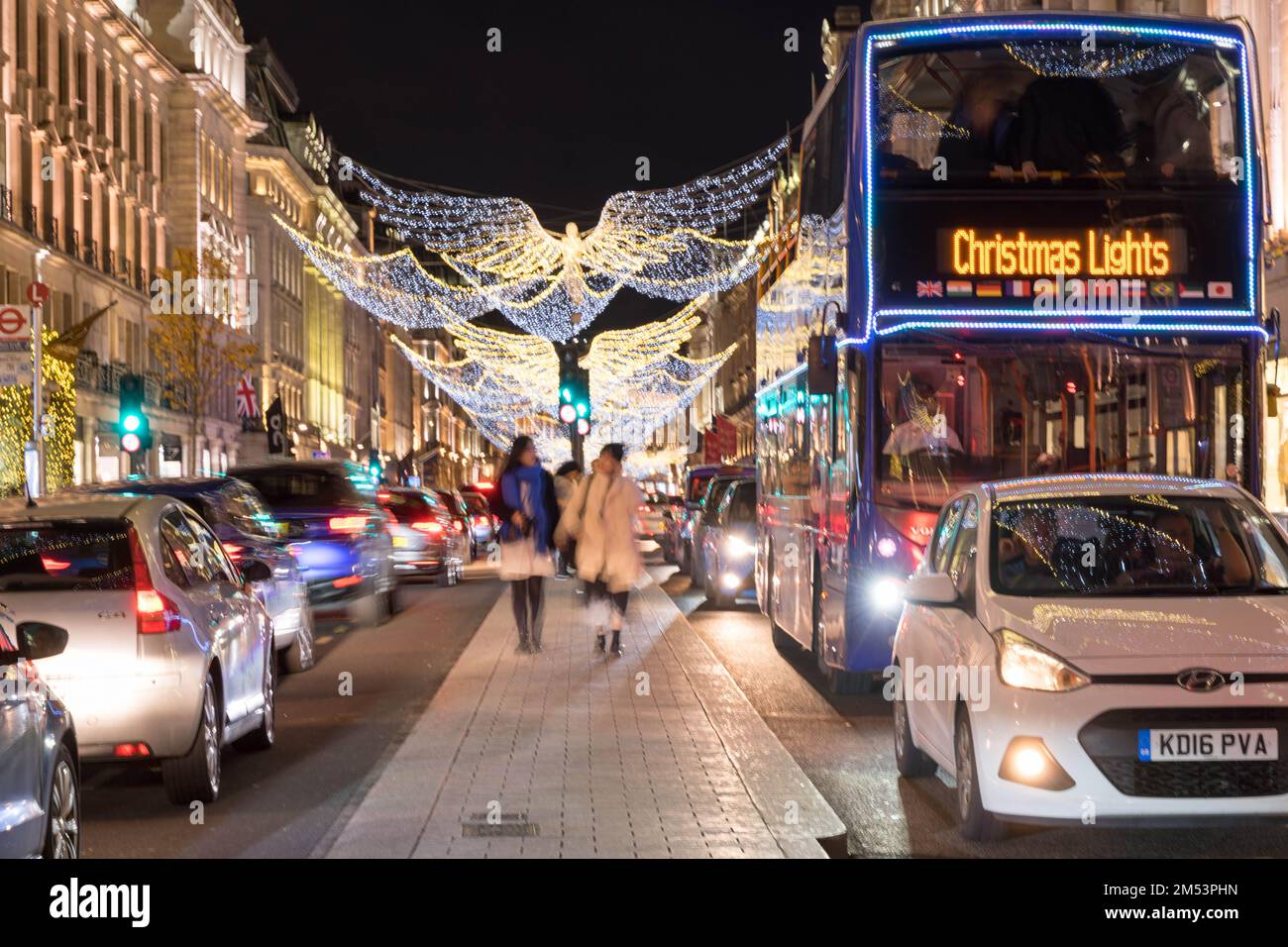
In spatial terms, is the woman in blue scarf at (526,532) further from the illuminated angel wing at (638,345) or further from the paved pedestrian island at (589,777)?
the illuminated angel wing at (638,345)

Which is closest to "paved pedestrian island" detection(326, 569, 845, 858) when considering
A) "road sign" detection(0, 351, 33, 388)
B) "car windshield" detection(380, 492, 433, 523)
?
"road sign" detection(0, 351, 33, 388)

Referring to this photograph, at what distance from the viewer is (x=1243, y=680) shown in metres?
8.22

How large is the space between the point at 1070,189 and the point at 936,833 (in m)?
5.31

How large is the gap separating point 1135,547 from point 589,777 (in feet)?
9.77

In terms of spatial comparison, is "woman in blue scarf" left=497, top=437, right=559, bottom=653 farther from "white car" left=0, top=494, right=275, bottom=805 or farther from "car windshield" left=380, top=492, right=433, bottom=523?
"car windshield" left=380, top=492, right=433, bottom=523

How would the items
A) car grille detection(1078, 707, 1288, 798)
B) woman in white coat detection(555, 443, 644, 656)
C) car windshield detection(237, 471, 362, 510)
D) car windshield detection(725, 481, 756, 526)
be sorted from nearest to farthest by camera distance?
car grille detection(1078, 707, 1288, 798) < woman in white coat detection(555, 443, 644, 656) < car windshield detection(237, 471, 362, 510) < car windshield detection(725, 481, 756, 526)

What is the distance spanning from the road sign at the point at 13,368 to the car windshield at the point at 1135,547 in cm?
1847

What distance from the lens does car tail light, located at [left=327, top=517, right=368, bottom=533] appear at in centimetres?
2198

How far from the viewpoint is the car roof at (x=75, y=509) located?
10.1m

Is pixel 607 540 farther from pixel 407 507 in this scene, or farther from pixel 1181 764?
pixel 407 507

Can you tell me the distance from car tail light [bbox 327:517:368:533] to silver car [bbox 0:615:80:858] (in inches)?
571

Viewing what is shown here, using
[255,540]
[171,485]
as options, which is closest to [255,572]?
[171,485]
